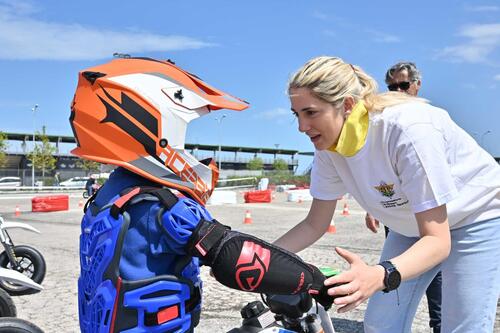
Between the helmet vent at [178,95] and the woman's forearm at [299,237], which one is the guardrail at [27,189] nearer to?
the woman's forearm at [299,237]

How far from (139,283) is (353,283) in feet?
2.29

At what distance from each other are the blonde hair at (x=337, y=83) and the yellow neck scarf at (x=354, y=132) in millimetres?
53

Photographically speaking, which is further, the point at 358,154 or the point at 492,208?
the point at 492,208

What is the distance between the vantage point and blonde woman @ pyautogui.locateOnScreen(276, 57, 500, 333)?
2104 millimetres

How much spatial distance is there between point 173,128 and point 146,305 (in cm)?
64

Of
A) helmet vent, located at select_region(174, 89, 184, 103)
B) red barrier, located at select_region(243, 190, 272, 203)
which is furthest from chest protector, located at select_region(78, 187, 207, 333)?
red barrier, located at select_region(243, 190, 272, 203)

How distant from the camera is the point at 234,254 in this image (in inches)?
72.8

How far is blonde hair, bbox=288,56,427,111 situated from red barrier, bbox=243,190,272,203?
22.1 meters

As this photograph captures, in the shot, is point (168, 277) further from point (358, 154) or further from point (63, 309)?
point (63, 309)

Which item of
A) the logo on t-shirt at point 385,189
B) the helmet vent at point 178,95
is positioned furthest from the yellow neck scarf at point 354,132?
the helmet vent at point 178,95

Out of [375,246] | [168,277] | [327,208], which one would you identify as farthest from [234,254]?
[375,246]

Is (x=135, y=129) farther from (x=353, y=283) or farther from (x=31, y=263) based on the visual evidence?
(x=31, y=263)

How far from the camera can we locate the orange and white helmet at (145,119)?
2.06 m

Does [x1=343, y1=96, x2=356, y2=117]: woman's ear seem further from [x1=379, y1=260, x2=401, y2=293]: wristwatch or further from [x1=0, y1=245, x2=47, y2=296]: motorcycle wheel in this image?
[x1=0, y1=245, x2=47, y2=296]: motorcycle wheel
